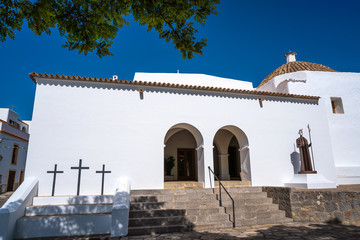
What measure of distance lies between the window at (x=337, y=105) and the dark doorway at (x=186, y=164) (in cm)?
754

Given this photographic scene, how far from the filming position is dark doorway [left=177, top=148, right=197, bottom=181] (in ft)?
40.1

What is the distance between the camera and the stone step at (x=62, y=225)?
566cm

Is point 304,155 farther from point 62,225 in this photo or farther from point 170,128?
point 62,225

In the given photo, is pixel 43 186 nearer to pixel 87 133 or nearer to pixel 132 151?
pixel 87 133

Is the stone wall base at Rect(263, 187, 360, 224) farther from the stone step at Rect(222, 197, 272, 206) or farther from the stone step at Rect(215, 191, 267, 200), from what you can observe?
the stone step at Rect(215, 191, 267, 200)

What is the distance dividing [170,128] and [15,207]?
17.8ft

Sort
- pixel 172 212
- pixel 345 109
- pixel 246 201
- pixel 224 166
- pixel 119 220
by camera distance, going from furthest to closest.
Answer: pixel 224 166
pixel 345 109
pixel 246 201
pixel 172 212
pixel 119 220

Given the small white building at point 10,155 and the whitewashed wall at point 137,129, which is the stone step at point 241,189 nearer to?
the whitewashed wall at point 137,129

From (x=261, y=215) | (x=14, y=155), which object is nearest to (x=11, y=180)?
(x=14, y=155)

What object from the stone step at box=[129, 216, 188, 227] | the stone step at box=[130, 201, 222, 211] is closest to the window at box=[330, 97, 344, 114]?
the stone step at box=[130, 201, 222, 211]

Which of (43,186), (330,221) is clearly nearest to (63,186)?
(43,186)

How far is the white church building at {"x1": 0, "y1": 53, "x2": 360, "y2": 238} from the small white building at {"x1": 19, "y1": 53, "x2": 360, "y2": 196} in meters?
0.03

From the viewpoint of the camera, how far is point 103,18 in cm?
375

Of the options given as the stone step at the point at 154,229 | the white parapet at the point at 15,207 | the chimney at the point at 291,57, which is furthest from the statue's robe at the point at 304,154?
the white parapet at the point at 15,207
